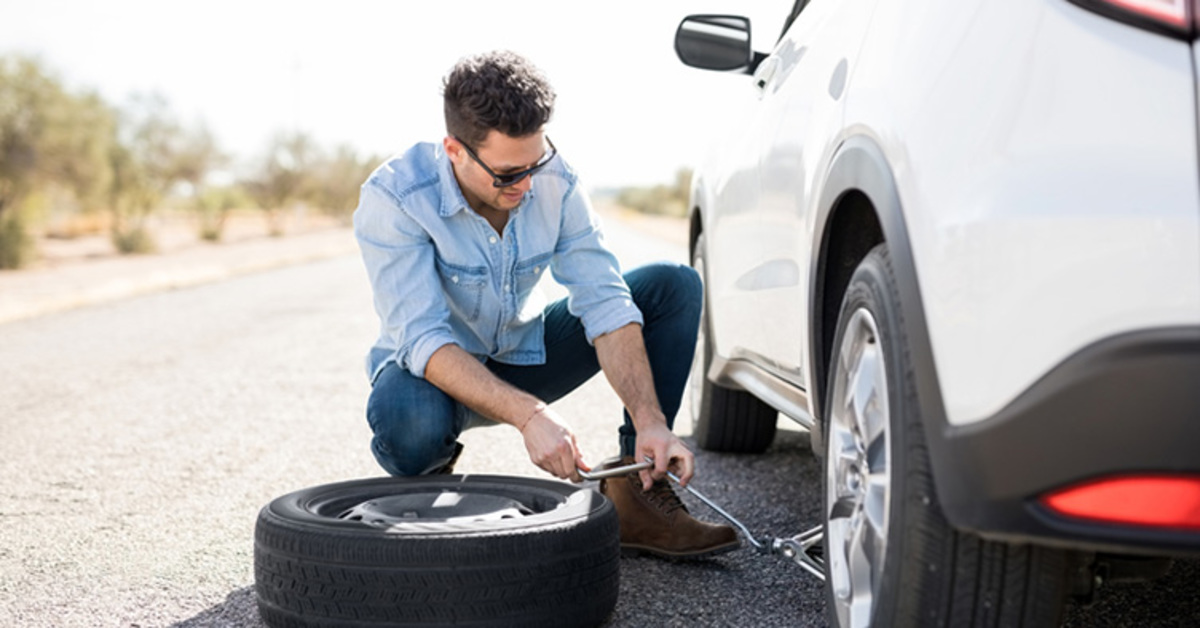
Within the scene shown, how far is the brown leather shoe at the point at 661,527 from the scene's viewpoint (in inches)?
139

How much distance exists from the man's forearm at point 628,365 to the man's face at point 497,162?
1.63 feet

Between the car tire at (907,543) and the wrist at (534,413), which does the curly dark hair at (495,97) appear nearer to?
the wrist at (534,413)

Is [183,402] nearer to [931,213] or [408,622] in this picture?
[408,622]

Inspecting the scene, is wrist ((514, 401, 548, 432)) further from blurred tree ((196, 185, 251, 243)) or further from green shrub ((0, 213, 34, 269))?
blurred tree ((196, 185, 251, 243))

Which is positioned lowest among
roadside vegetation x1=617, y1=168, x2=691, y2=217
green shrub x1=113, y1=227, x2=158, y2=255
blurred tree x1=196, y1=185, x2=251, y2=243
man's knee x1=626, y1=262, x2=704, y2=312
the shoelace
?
roadside vegetation x1=617, y1=168, x2=691, y2=217

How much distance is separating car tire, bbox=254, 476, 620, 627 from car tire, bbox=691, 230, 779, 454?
2083mm

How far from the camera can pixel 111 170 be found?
137 ft

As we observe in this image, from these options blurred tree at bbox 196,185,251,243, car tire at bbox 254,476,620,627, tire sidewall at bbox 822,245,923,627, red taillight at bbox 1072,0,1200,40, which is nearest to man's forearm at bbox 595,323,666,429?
car tire at bbox 254,476,620,627

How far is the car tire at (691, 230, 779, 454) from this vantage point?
16.5 ft

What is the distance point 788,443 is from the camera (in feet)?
18.5

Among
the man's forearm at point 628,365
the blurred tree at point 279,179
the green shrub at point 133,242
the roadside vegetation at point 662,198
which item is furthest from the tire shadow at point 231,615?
the blurred tree at point 279,179

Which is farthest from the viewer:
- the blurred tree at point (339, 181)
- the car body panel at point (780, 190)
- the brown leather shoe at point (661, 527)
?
the blurred tree at point (339, 181)

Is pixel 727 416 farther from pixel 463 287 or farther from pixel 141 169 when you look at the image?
pixel 141 169

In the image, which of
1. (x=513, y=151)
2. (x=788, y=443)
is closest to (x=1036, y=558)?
(x=513, y=151)
